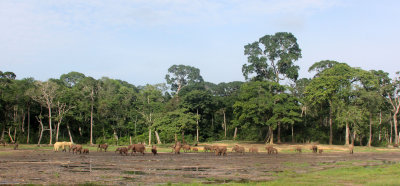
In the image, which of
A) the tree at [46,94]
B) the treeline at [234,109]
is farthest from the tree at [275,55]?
the tree at [46,94]

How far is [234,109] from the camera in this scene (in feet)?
203

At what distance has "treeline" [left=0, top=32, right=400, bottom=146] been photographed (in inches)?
2253

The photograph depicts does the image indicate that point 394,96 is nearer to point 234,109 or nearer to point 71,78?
point 234,109

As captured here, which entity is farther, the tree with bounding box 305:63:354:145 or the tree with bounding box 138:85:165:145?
the tree with bounding box 138:85:165:145

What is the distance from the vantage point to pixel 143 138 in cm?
6669

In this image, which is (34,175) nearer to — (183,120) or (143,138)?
(183,120)

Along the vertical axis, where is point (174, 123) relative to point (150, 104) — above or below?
below

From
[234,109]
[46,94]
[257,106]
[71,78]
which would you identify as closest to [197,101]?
[234,109]

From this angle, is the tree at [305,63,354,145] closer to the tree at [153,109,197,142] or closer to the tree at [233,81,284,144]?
the tree at [233,81,284,144]

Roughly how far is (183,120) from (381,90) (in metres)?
32.9

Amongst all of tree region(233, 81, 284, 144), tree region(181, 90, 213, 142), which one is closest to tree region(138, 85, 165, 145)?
tree region(181, 90, 213, 142)

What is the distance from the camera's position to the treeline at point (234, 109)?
188ft

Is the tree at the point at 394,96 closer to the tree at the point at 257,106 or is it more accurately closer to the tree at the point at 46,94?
the tree at the point at 257,106

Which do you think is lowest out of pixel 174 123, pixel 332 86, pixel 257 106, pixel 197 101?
pixel 174 123
